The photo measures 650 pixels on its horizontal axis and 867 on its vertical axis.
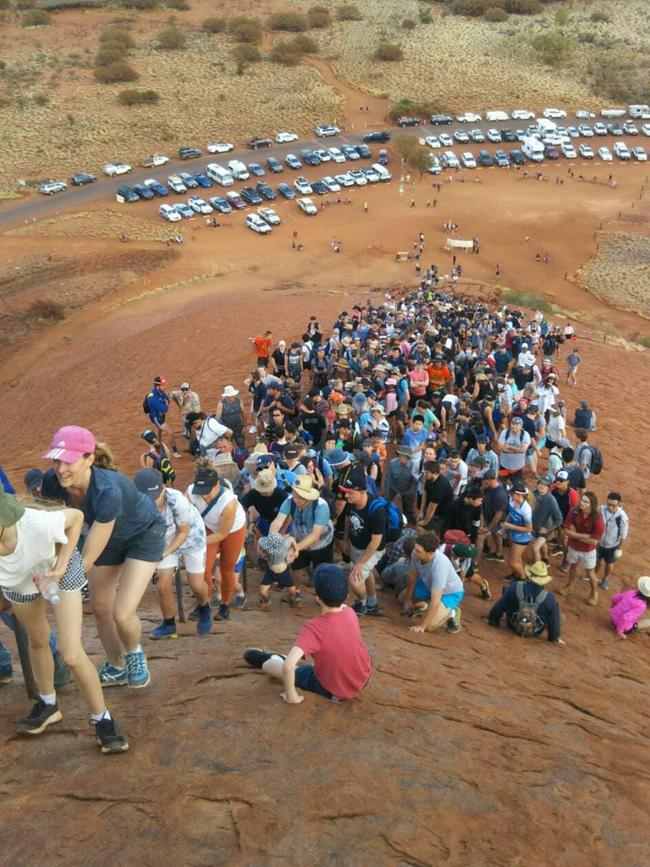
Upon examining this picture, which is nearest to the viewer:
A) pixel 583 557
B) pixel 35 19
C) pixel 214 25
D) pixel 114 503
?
pixel 114 503

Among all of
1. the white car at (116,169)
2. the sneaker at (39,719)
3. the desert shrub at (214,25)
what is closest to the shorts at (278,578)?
the sneaker at (39,719)

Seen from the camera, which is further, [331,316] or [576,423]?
[331,316]

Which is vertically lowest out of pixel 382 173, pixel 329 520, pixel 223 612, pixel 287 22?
pixel 382 173

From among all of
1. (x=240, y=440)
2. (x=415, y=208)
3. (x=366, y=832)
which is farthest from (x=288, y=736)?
(x=415, y=208)

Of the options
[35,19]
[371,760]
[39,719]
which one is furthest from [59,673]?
[35,19]

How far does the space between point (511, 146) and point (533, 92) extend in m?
12.6

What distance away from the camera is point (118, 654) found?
20.4 feet

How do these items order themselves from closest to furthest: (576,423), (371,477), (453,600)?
(453,600), (371,477), (576,423)

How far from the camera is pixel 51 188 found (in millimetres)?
49438

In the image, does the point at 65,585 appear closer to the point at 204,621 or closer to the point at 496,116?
the point at 204,621

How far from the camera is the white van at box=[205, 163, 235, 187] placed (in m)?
51.5

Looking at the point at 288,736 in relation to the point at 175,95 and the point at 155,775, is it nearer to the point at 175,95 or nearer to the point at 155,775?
the point at 155,775

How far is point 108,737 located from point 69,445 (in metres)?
2.07

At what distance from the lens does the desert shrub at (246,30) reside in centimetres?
7288
